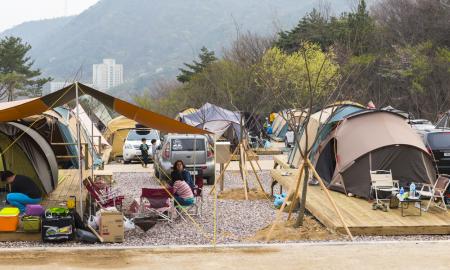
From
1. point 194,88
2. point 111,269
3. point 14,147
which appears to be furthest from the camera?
point 194,88

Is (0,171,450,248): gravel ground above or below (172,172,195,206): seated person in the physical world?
below

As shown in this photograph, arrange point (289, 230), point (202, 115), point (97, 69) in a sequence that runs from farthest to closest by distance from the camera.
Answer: point (97, 69), point (202, 115), point (289, 230)

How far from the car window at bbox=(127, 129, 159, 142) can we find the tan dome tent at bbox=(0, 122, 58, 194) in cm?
1210

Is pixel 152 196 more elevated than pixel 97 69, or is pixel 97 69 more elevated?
pixel 97 69

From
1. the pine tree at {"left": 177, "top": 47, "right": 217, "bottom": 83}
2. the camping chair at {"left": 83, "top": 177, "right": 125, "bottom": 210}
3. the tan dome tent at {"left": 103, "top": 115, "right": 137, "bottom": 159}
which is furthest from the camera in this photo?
the pine tree at {"left": 177, "top": 47, "right": 217, "bottom": 83}

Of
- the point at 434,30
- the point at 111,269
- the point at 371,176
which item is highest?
the point at 434,30

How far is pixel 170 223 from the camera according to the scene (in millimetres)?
11188

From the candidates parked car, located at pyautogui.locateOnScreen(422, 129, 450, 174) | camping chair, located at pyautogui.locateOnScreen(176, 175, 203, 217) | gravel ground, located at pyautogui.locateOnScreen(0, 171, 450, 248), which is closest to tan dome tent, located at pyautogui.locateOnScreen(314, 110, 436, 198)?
parked car, located at pyautogui.locateOnScreen(422, 129, 450, 174)

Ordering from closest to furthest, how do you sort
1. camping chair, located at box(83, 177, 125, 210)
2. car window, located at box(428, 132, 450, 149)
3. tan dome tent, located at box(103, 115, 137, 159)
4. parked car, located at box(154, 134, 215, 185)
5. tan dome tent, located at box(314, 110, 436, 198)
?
camping chair, located at box(83, 177, 125, 210)
tan dome tent, located at box(314, 110, 436, 198)
car window, located at box(428, 132, 450, 149)
parked car, located at box(154, 134, 215, 185)
tan dome tent, located at box(103, 115, 137, 159)

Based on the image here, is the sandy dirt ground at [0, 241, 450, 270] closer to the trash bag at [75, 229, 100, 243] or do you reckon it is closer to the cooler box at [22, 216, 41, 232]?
the trash bag at [75, 229, 100, 243]

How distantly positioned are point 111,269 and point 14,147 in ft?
19.6

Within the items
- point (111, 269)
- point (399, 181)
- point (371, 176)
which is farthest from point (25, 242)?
point (399, 181)

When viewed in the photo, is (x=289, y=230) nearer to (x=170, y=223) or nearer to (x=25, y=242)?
(x=170, y=223)

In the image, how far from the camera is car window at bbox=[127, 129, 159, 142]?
2548 centimetres
